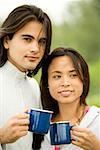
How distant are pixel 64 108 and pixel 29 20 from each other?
18.1 inches

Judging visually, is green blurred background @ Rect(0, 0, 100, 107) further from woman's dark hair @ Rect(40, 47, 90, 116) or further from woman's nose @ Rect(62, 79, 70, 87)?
woman's nose @ Rect(62, 79, 70, 87)

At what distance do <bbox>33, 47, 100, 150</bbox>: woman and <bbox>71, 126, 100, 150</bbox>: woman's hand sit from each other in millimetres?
60

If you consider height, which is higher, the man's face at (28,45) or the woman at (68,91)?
the man's face at (28,45)

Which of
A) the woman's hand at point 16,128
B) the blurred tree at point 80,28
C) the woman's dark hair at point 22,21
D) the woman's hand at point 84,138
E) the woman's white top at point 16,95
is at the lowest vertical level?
the woman's hand at point 84,138

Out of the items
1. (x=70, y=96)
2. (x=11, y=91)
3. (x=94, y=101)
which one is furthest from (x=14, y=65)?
(x=94, y=101)

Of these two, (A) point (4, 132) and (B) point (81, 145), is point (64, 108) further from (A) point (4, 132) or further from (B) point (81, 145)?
(A) point (4, 132)

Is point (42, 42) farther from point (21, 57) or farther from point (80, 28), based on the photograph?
point (80, 28)

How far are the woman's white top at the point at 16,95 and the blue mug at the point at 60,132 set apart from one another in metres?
0.24

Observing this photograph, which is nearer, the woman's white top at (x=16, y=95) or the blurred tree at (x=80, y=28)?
the woman's white top at (x=16, y=95)

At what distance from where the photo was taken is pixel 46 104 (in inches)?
86.0

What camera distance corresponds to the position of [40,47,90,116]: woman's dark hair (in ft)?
6.84

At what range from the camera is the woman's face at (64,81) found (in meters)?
2.02

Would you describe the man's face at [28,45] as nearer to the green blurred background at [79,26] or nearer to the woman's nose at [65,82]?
the woman's nose at [65,82]

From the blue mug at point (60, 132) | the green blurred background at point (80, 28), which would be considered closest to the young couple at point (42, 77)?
the blue mug at point (60, 132)
